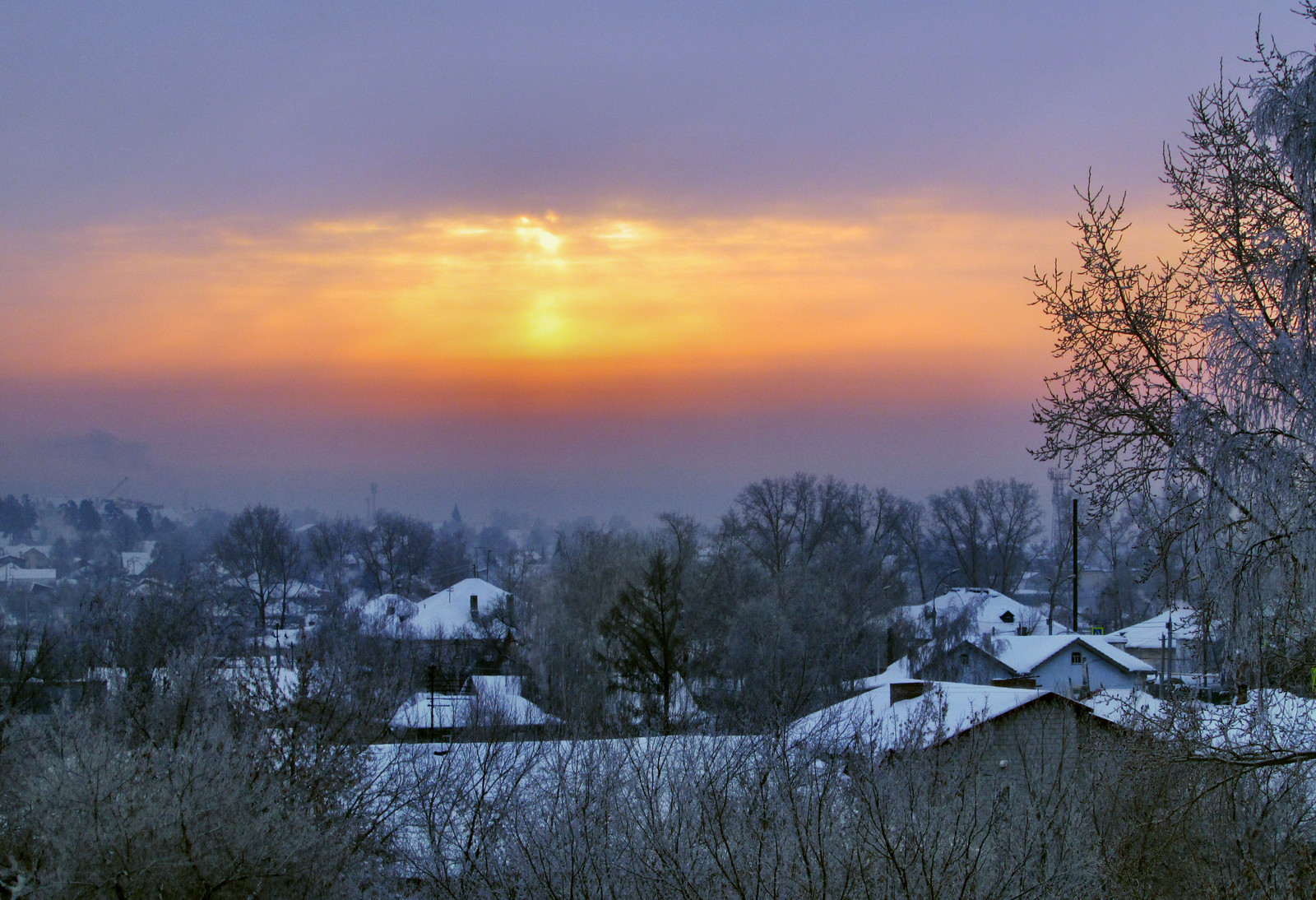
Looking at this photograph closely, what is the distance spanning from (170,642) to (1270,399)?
40711mm

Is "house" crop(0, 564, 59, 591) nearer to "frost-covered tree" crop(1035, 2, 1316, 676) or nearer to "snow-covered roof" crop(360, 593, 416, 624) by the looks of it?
"snow-covered roof" crop(360, 593, 416, 624)

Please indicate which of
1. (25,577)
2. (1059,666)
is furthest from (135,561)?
(1059,666)

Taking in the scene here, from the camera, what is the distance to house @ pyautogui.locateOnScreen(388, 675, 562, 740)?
29516mm

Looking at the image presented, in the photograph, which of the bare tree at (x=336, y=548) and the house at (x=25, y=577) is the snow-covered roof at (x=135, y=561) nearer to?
the house at (x=25, y=577)

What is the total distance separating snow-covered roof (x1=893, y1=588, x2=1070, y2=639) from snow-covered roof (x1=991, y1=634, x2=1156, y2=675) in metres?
10.8

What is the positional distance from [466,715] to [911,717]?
15953 mm

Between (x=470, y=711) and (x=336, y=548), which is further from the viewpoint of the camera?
(x=336, y=548)

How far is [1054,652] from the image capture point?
51156 mm

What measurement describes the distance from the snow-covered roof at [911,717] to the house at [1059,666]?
24560mm

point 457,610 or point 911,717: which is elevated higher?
point 911,717

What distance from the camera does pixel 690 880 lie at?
10.6m

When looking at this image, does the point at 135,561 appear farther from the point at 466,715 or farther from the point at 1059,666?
the point at 466,715

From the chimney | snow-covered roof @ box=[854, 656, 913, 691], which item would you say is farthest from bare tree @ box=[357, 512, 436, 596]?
the chimney

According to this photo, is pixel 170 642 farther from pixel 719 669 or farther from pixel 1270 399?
pixel 1270 399
